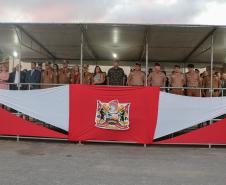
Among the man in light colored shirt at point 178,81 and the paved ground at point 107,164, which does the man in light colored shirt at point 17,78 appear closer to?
the paved ground at point 107,164

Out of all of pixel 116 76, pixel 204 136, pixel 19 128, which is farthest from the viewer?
pixel 116 76

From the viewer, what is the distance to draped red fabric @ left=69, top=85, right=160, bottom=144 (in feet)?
37.5

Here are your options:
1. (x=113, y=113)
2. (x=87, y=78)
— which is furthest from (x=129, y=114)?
(x=87, y=78)

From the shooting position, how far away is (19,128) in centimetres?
1187

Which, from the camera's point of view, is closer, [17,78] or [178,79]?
[178,79]

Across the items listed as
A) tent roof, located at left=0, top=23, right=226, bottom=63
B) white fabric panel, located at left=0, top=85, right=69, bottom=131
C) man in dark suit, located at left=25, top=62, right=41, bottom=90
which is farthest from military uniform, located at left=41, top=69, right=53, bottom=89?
white fabric panel, located at left=0, top=85, right=69, bottom=131

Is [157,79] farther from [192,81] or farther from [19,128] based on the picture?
[19,128]

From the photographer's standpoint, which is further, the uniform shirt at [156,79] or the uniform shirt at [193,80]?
the uniform shirt at [193,80]

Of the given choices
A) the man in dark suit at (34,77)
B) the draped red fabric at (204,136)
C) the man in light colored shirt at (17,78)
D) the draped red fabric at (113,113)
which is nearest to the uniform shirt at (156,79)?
the draped red fabric at (113,113)

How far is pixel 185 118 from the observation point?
11.4 m

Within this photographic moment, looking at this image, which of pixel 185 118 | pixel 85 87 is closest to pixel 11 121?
pixel 85 87

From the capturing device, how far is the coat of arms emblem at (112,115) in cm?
1144

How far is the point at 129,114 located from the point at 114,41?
12.5ft

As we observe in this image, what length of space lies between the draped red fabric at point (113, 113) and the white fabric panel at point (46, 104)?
21 centimetres
